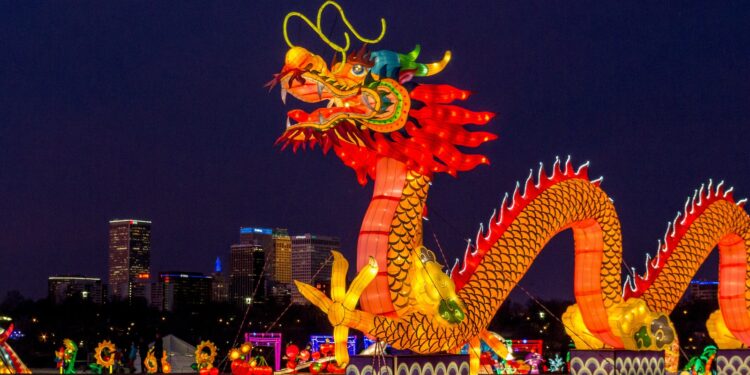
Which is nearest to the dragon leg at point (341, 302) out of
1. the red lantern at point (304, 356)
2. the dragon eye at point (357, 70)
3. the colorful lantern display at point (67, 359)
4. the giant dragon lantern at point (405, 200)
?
the giant dragon lantern at point (405, 200)

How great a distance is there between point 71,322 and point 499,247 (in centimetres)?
3026

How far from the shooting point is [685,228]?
1792cm

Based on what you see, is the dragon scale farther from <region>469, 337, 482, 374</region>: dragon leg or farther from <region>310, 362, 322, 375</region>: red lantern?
<region>310, 362, 322, 375</region>: red lantern

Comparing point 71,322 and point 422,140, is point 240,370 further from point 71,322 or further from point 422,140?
point 71,322

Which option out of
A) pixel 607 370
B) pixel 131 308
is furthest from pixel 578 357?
pixel 131 308

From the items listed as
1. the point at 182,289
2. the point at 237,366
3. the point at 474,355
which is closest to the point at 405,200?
the point at 474,355

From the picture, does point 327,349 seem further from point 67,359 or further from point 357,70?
point 67,359

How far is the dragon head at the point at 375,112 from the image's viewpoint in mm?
12922

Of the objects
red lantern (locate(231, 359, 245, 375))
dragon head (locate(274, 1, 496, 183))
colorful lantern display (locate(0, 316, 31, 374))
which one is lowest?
red lantern (locate(231, 359, 245, 375))

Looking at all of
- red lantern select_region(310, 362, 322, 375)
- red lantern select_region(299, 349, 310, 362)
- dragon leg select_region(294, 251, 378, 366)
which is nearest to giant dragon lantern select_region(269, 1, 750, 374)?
dragon leg select_region(294, 251, 378, 366)

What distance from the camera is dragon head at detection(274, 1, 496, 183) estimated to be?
42.4ft

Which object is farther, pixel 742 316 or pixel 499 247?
pixel 742 316

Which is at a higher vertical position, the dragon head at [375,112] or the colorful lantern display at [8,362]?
the dragon head at [375,112]

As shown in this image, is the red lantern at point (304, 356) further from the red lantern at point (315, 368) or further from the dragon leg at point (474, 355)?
the dragon leg at point (474, 355)
